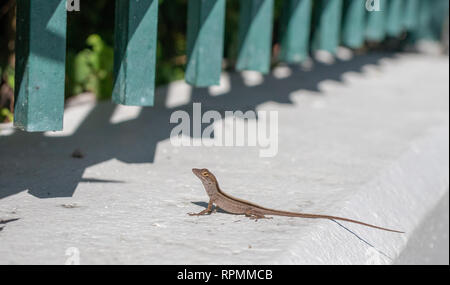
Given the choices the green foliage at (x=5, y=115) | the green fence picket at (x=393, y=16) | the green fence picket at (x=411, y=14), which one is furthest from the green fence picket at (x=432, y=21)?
the green foliage at (x=5, y=115)

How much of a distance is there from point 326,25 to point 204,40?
1.97m

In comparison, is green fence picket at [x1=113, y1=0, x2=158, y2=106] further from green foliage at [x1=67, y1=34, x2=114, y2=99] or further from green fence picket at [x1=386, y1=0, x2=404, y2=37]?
green fence picket at [x1=386, y1=0, x2=404, y2=37]

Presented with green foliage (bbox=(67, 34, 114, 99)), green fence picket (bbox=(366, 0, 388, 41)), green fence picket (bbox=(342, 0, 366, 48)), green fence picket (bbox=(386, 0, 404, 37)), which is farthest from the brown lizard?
green fence picket (bbox=(386, 0, 404, 37))

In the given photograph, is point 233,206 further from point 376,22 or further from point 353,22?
point 376,22

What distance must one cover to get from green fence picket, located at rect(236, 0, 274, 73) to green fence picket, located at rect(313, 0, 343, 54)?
1.06m

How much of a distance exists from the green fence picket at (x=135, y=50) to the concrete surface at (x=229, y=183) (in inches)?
15.3

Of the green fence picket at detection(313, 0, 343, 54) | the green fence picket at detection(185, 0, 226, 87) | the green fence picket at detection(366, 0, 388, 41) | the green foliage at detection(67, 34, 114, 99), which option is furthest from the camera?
the green fence picket at detection(366, 0, 388, 41)

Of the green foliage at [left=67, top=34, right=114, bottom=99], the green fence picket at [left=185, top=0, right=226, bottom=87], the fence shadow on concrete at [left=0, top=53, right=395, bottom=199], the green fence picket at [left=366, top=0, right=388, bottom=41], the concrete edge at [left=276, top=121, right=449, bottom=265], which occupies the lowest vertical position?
the concrete edge at [left=276, top=121, right=449, bottom=265]

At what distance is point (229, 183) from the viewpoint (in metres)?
3.40

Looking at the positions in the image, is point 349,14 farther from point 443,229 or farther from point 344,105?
point 443,229

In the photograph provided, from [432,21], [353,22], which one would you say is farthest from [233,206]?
[432,21]

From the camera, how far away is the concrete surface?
2475 millimetres
